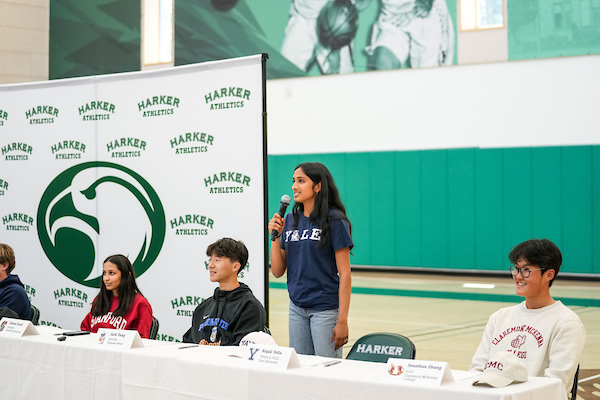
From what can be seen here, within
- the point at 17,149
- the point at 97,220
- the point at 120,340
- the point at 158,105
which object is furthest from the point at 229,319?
the point at 17,149

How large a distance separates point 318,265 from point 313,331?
1.15ft

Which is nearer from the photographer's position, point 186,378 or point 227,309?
point 186,378

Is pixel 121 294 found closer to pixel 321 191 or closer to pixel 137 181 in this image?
pixel 321 191

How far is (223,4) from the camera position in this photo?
14039 mm

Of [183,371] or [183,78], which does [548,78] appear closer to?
[183,78]

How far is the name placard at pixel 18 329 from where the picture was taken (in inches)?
125

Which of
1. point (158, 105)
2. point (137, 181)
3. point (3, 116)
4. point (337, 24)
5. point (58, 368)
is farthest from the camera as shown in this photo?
point (337, 24)

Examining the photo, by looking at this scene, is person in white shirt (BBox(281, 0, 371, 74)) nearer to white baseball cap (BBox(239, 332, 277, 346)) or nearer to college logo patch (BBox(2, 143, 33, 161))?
college logo patch (BBox(2, 143, 33, 161))

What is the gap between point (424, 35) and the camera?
40.7 feet

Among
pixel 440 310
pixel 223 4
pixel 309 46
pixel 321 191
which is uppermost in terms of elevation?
pixel 223 4

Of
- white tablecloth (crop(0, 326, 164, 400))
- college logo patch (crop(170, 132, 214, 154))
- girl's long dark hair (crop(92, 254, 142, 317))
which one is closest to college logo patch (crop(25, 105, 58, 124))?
college logo patch (crop(170, 132, 214, 154))

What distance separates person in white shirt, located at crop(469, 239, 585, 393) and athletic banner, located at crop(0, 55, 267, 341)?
1.94 meters

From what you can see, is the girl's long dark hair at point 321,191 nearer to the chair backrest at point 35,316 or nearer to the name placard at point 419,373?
the name placard at point 419,373

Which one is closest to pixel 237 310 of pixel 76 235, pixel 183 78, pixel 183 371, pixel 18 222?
pixel 183 371
